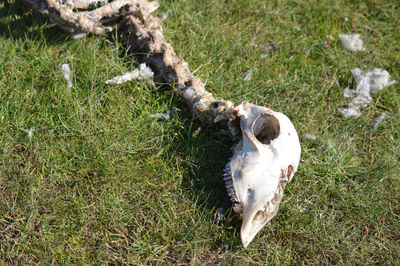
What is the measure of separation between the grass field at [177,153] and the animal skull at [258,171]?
0.67 ft

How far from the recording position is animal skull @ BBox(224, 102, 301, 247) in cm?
256

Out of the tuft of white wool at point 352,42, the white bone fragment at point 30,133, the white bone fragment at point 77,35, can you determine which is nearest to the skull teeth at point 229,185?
the white bone fragment at point 30,133

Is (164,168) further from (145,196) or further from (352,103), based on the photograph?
(352,103)

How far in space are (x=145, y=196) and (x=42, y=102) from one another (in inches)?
42.5

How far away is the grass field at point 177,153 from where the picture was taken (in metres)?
2.65

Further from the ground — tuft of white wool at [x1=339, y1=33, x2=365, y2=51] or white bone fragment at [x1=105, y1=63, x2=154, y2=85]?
white bone fragment at [x1=105, y1=63, x2=154, y2=85]

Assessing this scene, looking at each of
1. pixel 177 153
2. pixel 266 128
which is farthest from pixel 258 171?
pixel 177 153

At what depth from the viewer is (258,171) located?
102 inches

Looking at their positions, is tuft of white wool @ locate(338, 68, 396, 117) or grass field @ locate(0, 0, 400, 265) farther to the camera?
tuft of white wool @ locate(338, 68, 396, 117)

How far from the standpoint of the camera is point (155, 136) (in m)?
3.11

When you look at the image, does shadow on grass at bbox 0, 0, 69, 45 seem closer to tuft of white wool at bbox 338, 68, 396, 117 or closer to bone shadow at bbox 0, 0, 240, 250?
bone shadow at bbox 0, 0, 240, 250

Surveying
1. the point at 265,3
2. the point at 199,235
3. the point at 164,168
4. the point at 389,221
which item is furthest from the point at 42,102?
the point at 389,221

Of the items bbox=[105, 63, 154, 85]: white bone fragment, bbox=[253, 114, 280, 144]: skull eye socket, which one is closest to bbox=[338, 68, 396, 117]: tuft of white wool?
bbox=[253, 114, 280, 144]: skull eye socket

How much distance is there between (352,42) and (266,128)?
1.80 meters
